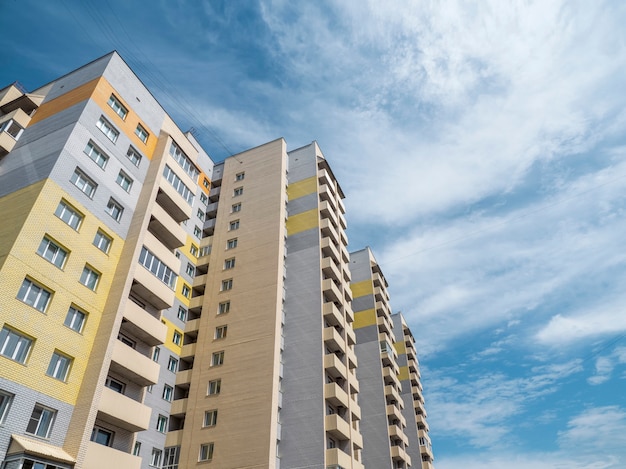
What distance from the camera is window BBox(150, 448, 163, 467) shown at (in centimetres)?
3378

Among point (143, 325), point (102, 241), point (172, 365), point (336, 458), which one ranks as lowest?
point (336, 458)

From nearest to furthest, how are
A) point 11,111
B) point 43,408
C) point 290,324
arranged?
point 43,408, point 11,111, point 290,324

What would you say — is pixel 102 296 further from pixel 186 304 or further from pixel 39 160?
pixel 186 304


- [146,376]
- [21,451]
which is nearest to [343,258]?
[146,376]

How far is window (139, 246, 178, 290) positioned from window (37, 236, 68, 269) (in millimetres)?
6867

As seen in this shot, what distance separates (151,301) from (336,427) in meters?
19.0

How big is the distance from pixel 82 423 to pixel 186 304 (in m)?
20.5

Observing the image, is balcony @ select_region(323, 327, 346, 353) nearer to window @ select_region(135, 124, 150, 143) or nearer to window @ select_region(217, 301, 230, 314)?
window @ select_region(217, 301, 230, 314)

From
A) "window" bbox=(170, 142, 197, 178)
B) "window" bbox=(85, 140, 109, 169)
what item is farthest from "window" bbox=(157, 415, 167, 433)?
"window" bbox=(170, 142, 197, 178)

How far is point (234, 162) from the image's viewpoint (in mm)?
57469

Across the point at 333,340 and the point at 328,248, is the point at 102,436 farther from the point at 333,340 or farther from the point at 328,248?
the point at 328,248

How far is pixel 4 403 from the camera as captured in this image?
2100 cm

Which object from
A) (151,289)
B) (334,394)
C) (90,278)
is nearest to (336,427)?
(334,394)

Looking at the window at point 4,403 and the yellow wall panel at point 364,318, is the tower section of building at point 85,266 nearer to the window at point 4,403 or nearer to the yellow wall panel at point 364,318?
the window at point 4,403
